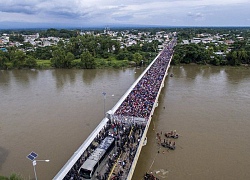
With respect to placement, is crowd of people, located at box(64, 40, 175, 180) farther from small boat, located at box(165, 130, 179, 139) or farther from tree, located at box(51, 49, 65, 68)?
tree, located at box(51, 49, 65, 68)

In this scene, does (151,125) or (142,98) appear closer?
(151,125)

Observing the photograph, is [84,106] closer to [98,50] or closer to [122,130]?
[122,130]

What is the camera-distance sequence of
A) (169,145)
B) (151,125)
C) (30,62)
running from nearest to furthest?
(169,145)
(151,125)
(30,62)

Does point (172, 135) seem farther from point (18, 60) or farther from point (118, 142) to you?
point (18, 60)

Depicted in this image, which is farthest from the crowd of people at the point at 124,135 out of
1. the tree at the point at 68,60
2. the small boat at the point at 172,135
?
the tree at the point at 68,60

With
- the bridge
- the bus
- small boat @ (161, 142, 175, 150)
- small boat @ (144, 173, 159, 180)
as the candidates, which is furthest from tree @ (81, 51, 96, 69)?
small boat @ (144, 173, 159, 180)

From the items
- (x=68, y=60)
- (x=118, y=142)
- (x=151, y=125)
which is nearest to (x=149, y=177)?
(x=118, y=142)

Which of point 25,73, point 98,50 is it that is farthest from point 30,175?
point 98,50
